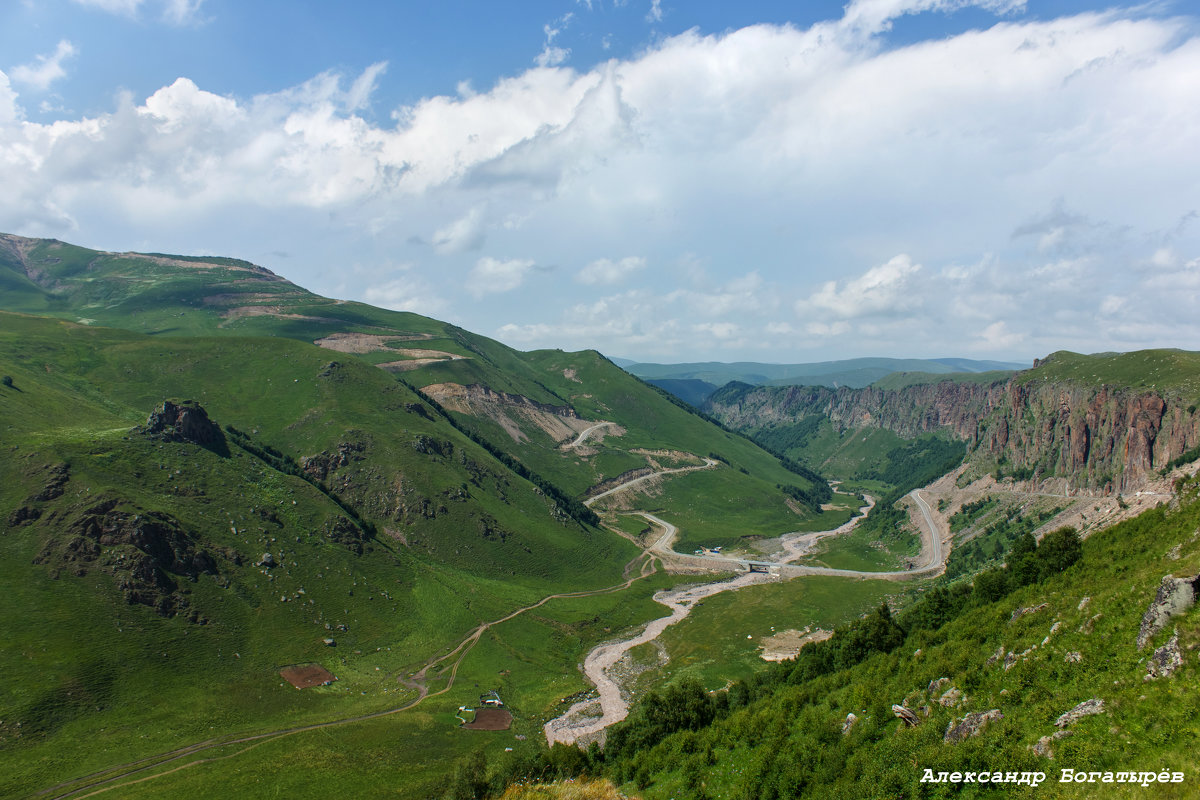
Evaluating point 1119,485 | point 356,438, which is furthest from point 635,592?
point 1119,485

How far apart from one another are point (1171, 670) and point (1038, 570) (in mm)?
44022

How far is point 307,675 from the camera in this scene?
101 metres

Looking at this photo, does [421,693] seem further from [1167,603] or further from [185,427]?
[1167,603]

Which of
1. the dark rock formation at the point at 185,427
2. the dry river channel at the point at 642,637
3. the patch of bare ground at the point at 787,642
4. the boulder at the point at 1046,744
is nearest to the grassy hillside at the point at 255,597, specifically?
the dark rock formation at the point at 185,427

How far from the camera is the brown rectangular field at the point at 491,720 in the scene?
92.2 meters

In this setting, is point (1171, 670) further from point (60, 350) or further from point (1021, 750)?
point (60, 350)

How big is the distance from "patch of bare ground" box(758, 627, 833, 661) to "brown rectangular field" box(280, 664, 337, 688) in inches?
3165

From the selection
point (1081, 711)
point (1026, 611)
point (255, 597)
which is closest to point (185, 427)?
point (255, 597)

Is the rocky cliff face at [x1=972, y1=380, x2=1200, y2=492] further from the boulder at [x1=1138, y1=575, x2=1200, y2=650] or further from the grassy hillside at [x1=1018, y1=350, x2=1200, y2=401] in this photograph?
the boulder at [x1=1138, y1=575, x2=1200, y2=650]

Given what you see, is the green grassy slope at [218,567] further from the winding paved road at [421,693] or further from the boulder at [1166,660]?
the boulder at [1166,660]

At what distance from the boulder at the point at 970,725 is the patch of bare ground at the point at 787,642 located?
88.4 m

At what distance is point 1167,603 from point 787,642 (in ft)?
339

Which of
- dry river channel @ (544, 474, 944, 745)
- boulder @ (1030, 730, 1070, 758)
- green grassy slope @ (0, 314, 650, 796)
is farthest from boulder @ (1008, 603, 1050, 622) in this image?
green grassy slope @ (0, 314, 650, 796)

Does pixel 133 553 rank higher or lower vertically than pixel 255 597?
higher
